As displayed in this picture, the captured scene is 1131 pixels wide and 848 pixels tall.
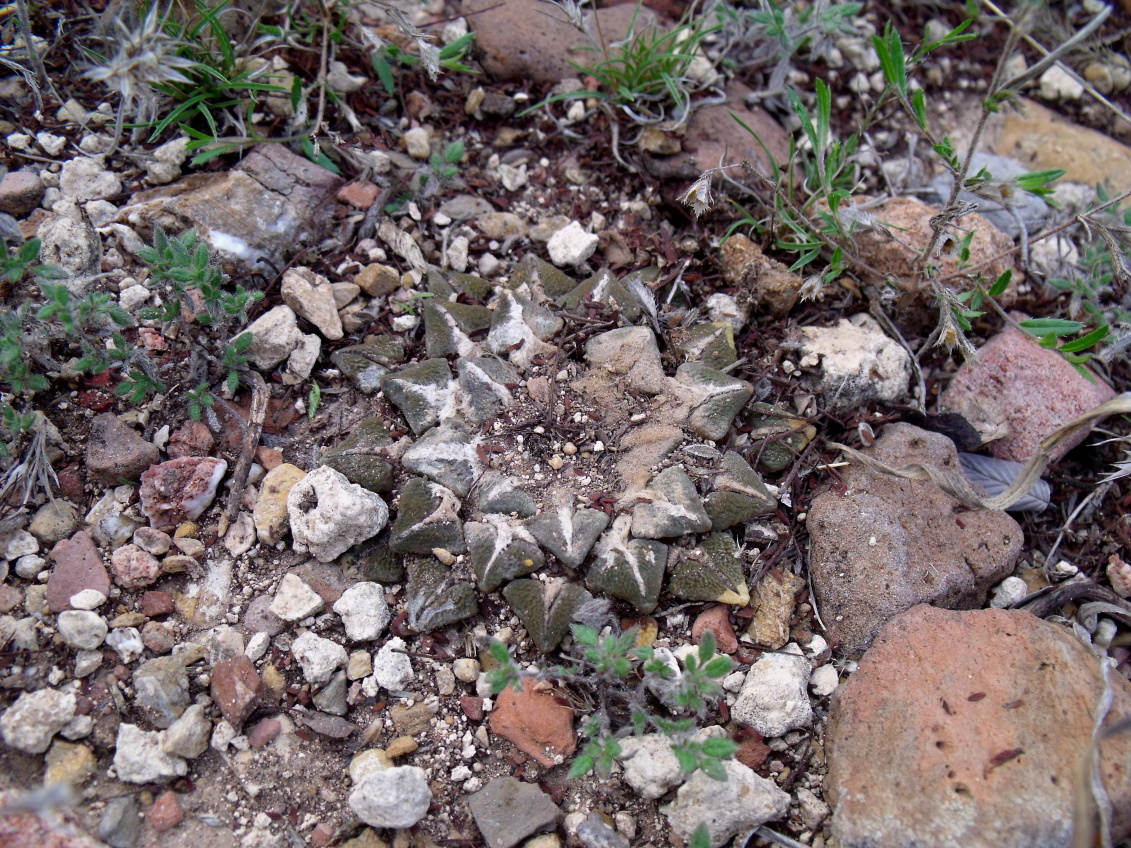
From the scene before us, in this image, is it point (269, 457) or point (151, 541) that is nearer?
point (151, 541)

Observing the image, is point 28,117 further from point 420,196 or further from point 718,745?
point 718,745

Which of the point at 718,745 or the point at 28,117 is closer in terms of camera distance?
the point at 718,745

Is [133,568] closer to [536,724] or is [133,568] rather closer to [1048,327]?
[536,724]

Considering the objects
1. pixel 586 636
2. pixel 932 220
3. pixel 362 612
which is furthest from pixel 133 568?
pixel 932 220

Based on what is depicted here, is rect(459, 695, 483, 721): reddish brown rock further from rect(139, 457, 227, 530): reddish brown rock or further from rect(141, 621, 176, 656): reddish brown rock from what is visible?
rect(139, 457, 227, 530): reddish brown rock

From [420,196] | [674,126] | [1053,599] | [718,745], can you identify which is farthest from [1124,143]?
[718,745]
